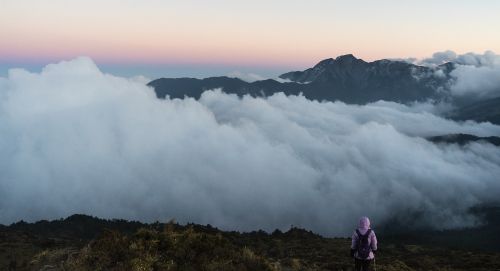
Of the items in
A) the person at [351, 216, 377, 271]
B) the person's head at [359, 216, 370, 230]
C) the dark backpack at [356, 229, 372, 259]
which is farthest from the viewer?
the dark backpack at [356, 229, 372, 259]

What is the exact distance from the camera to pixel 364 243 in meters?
17.0

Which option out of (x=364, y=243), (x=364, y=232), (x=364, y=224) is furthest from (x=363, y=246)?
(x=364, y=224)

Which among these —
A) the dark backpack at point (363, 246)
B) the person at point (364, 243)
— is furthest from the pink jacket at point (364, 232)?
the dark backpack at point (363, 246)

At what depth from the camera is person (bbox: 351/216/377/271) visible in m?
16.7

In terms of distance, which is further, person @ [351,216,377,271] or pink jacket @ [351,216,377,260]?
person @ [351,216,377,271]

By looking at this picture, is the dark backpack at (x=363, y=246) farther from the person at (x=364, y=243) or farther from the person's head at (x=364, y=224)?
the person's head at (x=364, y=224)

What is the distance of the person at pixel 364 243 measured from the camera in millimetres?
16688

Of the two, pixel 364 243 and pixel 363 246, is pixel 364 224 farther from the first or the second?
pixel 363 246

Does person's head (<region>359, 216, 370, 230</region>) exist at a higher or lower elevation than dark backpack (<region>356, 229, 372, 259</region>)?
higher

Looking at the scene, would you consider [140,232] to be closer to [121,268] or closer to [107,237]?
[107,237]

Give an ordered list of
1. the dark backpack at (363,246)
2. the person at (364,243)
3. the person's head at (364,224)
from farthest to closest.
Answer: the dark backpack at (363,246) → the person at (364,243) → the person's head at (364,224)

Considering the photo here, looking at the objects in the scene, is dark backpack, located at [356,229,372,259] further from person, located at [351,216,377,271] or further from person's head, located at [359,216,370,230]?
person's head, located at [359,216,370,230]

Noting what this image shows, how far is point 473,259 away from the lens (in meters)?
39.4

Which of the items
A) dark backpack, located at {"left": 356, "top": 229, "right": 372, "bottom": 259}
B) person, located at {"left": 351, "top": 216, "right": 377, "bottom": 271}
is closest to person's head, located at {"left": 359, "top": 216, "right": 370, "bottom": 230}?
person, located at {"left": 351, "top": 216, "right": 377, "bottom": 271}
